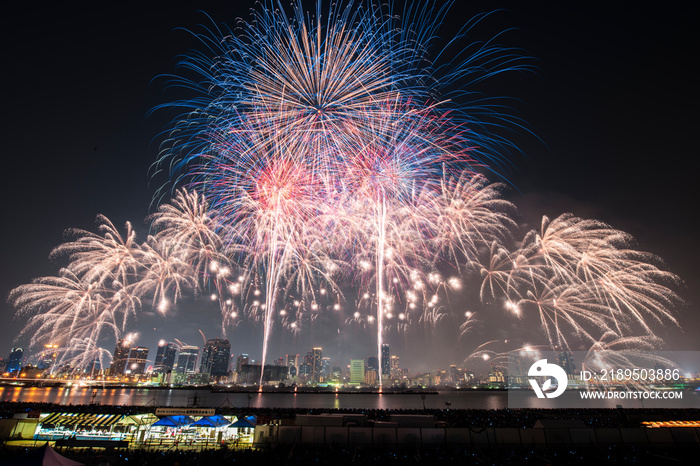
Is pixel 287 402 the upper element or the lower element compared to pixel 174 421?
upper

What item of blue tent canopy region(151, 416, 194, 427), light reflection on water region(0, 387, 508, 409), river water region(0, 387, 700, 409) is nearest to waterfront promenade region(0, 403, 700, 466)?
blue tent canopy region(151, 416, 194, 427)

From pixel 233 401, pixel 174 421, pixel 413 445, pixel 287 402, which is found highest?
pixel 233 401

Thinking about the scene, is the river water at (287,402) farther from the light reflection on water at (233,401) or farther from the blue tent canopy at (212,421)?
the blue tent canopy at (212,421)

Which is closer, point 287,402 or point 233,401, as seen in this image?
point 287,402

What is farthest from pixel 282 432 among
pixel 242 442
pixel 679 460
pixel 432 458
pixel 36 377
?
pixel 36 377

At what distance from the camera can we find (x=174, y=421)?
25.2 meters

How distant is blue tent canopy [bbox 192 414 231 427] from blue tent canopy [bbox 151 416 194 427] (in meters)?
0.90

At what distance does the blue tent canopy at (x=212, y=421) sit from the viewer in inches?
997

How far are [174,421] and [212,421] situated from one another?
101 inches

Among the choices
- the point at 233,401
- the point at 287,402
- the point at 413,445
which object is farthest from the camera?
A: the point at 233,401

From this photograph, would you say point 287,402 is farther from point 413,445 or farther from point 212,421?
point 413,445

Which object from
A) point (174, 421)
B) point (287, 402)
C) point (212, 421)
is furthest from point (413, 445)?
point (287, 402)

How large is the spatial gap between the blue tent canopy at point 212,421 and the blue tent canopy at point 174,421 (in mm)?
896

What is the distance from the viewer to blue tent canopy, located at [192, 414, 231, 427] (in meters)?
25.3
